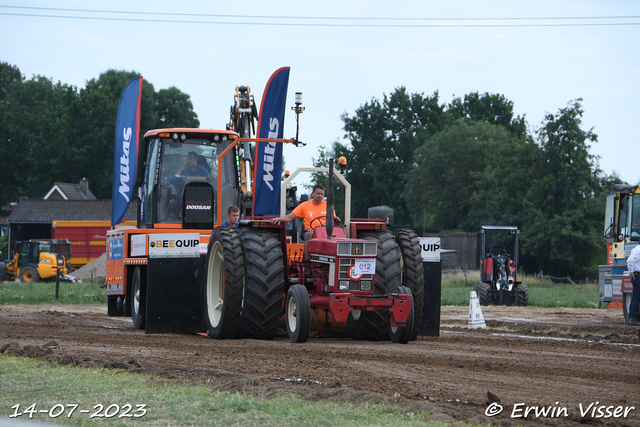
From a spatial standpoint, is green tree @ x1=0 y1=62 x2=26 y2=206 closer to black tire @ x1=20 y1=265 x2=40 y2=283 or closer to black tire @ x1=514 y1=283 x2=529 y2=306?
black tire @ x1=20 y1=265 x2=40 y2=283

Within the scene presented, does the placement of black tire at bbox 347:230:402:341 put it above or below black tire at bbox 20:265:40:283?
above

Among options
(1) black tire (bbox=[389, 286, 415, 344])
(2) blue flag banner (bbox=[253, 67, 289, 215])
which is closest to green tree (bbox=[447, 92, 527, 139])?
(2) blue flag banner (bbox=[253, 67, 289, 215])

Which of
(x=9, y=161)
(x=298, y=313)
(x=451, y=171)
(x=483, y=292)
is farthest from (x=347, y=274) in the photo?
(x=9, y=161)

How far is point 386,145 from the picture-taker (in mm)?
74125

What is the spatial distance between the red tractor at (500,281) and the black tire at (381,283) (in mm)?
14610

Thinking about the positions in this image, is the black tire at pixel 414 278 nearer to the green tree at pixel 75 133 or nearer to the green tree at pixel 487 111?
the green tree at pixel 75 133

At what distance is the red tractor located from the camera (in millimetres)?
25000

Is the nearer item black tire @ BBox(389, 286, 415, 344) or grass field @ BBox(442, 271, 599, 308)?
black tire @ BBox(389, 286, 415, 344)

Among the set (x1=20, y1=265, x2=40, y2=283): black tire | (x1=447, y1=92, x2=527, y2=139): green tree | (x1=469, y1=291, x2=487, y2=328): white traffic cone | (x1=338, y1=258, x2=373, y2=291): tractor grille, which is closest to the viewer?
(x1=338, y1=258, x2=373, y2=291): tractor grille

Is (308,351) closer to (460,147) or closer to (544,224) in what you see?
(544,224)

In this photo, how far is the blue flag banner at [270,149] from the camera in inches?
626

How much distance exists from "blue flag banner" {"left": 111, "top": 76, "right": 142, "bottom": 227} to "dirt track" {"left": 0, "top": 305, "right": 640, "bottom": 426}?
3.94m

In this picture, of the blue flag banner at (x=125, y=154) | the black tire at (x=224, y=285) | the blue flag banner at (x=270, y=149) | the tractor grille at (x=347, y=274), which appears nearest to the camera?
the tractor grille at (x=347, y=274)

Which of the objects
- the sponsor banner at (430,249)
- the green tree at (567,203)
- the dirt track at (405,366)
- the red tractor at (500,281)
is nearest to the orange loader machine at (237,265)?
the dirt track at (405,366)
